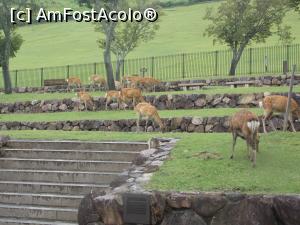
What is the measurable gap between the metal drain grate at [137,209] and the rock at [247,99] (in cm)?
1190

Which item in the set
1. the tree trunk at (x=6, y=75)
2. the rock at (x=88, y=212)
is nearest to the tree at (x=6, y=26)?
the tree trunk at (x=6, y=75)

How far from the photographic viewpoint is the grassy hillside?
53.2m

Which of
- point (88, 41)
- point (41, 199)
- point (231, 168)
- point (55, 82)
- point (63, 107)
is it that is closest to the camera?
point (231, 168)

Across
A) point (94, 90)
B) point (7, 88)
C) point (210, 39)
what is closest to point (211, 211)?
point (94, 90)

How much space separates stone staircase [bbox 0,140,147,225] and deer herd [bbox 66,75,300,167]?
328 cm

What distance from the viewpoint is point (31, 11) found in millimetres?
34844

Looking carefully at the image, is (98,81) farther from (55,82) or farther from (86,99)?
(86,99)

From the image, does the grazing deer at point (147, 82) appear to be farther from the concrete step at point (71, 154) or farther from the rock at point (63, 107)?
the concrete step at point (71, 154)

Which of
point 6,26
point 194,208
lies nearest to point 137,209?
point 194,208

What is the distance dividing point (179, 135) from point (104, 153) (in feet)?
6.93

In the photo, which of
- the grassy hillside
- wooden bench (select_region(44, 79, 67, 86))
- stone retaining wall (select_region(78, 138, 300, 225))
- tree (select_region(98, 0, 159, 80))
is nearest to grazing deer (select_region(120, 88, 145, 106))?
stone retaining wall (select_region(78, 138, 300, 225))

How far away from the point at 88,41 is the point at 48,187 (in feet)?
169

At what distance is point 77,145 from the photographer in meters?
14.7

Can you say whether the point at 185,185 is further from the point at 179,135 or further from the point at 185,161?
the point at 179,135
